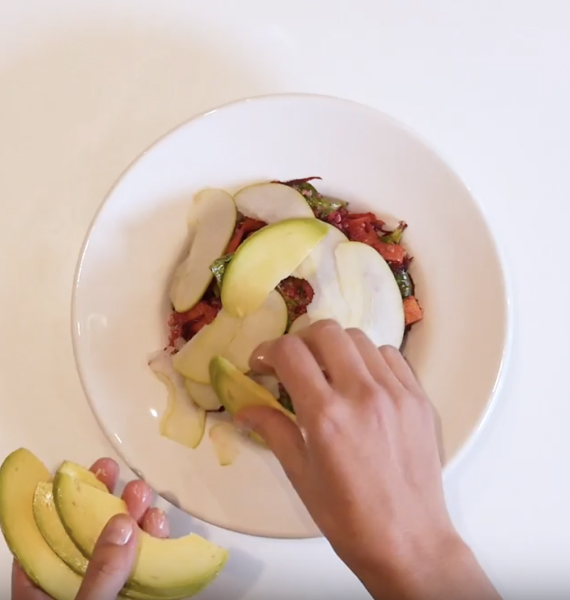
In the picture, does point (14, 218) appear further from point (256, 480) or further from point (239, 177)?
point (256, 480)

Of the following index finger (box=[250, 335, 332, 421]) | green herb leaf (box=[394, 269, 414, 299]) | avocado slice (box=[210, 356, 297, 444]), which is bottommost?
avocado slice (box=[210, 356, 297, 444])

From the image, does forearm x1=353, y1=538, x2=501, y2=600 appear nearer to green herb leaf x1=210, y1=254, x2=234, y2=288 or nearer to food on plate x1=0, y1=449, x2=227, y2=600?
food on plate x1=0, y1=449, x2=227, y2=600

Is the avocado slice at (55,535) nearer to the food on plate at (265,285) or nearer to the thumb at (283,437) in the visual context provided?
the food on plate at (265,285)

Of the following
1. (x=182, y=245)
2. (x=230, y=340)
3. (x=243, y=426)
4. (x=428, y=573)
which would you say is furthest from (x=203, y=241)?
(x=428, y=573)

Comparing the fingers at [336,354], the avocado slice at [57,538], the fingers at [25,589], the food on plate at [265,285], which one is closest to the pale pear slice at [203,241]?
the food on plate at [265,285]

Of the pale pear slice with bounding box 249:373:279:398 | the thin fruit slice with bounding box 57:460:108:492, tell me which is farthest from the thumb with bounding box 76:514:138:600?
the pale pear slice with bounding box 249:373:279:398

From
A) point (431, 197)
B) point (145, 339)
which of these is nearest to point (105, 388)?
point (145, 339)
